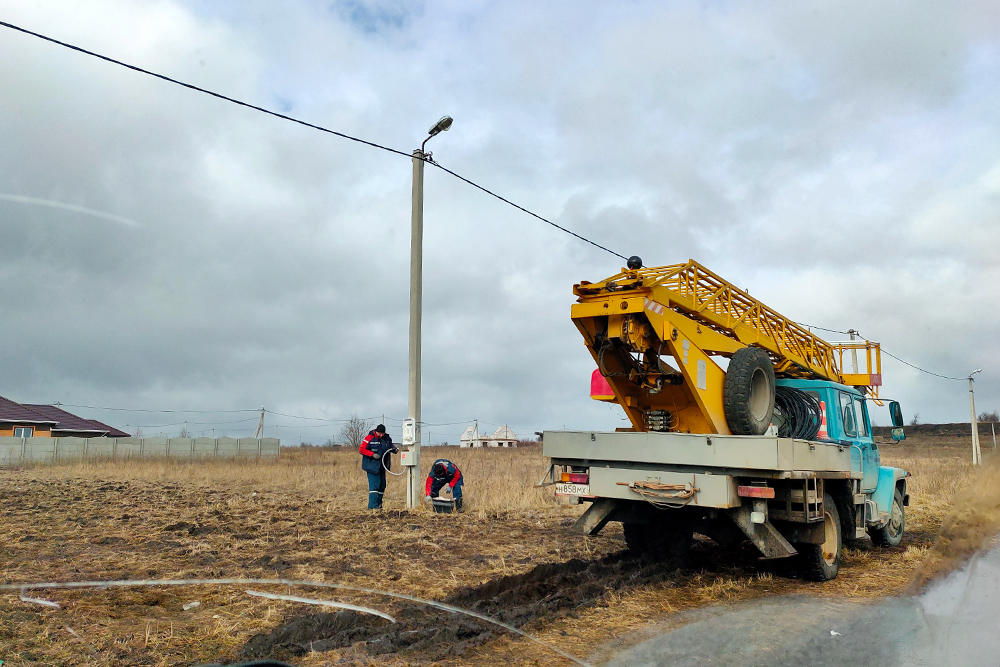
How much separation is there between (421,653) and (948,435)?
77.3 meters

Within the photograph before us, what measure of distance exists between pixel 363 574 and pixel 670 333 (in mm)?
4218

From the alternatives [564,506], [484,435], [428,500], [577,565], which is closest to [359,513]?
[428,500]

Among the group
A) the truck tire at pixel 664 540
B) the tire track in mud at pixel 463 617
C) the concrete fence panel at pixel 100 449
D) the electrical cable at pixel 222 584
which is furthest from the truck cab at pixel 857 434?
the concrete fence panel at pixel 100 449

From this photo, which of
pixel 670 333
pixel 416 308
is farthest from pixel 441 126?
pixel 670 333

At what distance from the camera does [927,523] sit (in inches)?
504

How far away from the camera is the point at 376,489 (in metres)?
13.1

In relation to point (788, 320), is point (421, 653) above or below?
below

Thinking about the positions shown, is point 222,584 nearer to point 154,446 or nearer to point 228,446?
point 154,446

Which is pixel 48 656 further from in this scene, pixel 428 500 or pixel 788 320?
pixel 788 320

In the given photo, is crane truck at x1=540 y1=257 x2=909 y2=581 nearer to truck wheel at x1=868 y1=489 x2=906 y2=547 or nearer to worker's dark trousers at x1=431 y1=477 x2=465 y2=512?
truck wheel at x1=868 y1=489 x2=906 y2=547

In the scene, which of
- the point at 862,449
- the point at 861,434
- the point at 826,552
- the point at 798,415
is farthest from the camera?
the point at 861,434

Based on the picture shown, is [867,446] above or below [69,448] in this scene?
below

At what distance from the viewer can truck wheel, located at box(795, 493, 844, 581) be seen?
25.1 feet

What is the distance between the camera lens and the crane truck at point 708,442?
7.14m
